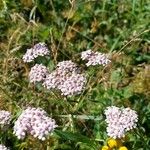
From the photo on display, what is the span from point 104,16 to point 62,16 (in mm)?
339

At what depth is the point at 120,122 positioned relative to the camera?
8.54ft

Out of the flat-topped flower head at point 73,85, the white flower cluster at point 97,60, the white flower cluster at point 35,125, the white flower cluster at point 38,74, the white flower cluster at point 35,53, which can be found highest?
the white flower cluster at point 35,53

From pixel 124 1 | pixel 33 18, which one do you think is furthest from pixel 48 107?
pixel 124 1

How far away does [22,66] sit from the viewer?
151 inches

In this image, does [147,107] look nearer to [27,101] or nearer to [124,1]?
[27,101]

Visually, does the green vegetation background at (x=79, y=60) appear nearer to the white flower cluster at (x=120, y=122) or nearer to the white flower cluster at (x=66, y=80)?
the white flower cluster at (x=66, y=80)

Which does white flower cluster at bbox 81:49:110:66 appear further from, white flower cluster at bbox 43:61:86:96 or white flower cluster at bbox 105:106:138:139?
white flower cluster at bbox 105:106:138:139

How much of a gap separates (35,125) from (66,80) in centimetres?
41

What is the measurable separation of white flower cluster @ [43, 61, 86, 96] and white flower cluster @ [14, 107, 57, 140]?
27 cm

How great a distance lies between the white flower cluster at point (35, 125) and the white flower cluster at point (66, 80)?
268 mm

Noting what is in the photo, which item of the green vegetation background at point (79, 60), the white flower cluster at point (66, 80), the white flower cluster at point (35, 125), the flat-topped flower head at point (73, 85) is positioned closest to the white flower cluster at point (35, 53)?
the green vegetation background at point (79, 60)

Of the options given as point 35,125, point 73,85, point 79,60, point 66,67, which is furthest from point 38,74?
point 79,60

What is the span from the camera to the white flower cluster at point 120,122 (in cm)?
259

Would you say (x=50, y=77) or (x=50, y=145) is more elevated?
(x=50, y=77)
